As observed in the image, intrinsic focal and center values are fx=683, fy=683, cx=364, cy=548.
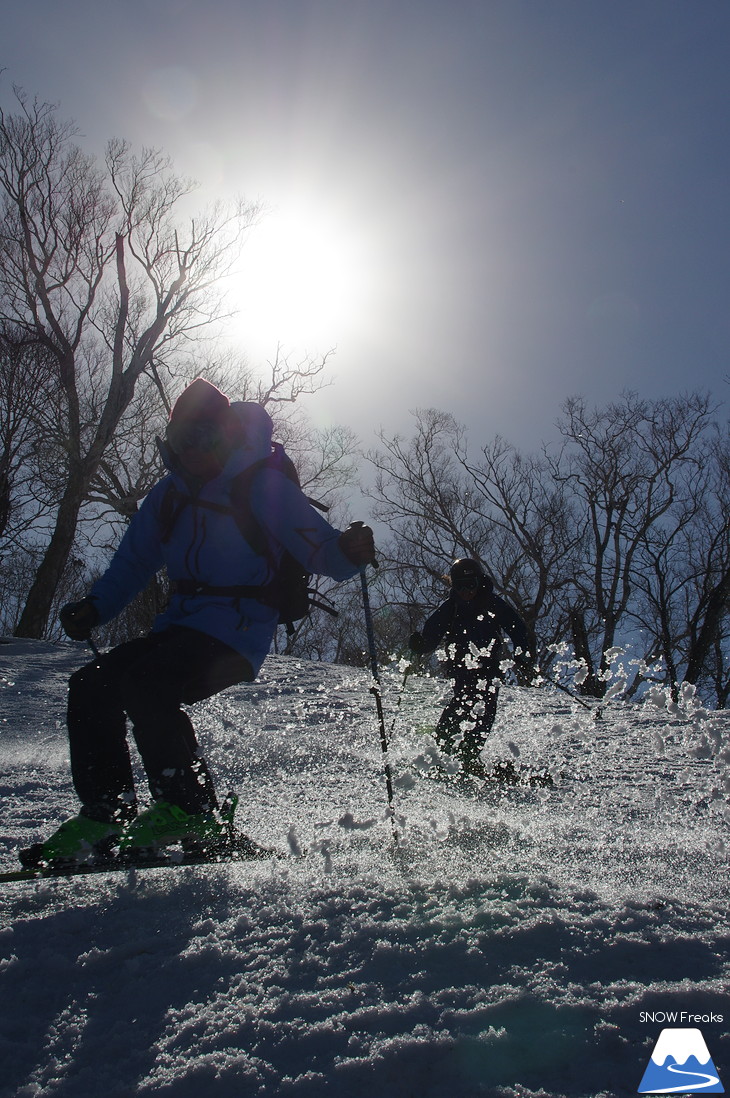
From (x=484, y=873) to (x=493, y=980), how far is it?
73cm

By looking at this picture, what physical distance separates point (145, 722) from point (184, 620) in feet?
1.41

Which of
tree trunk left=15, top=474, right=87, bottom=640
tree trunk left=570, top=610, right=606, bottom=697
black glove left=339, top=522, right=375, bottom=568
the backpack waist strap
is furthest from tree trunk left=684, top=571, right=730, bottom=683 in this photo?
the backpack waist strap

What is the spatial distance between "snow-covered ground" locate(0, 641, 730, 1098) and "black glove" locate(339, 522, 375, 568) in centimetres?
118

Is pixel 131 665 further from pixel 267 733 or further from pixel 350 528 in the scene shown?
pixel 267 733

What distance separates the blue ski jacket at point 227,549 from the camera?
2.86m

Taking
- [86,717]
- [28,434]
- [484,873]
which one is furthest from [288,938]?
[28,434]

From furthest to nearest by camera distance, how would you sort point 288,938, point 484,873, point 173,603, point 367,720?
point 367,720
point 173,603
point 484,873
point 288,938

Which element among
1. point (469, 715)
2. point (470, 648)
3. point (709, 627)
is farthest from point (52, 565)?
point (709, 627)

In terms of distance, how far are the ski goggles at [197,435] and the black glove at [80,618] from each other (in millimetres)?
761

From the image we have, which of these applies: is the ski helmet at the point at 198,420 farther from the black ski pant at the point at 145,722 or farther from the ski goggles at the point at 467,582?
the ski goggles at the point at 467,582

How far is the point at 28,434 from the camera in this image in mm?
15680

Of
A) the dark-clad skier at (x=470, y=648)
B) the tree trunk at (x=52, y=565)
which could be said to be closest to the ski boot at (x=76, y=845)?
the dark-clad skier at (x=470, y=648)

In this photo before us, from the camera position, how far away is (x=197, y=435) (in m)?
2.92

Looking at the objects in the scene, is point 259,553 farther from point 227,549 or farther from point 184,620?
point 184,620
